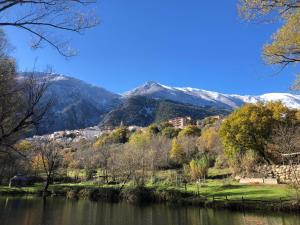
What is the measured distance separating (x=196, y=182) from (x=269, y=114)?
15.4m

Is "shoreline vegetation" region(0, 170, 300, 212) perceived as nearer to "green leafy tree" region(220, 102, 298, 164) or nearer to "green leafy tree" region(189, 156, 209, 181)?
"green leafy tree" region(189, 156, 209, 181)

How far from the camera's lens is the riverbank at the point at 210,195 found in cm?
2856

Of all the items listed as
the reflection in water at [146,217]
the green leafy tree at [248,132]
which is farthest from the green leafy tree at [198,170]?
the reflection in water at [146,217]

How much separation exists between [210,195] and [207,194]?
0.78m

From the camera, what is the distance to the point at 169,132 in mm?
90188

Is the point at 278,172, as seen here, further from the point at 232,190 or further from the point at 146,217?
the point at 146,217

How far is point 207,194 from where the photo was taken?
3572 cm

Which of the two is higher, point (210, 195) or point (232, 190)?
point (232, 190)

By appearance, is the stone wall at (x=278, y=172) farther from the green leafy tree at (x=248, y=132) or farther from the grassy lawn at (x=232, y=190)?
the green leafy tree at (x=248, y=132)

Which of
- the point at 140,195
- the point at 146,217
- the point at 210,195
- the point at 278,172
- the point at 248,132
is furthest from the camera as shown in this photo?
the point at 248,132

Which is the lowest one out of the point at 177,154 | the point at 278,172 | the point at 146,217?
the point at 146,217

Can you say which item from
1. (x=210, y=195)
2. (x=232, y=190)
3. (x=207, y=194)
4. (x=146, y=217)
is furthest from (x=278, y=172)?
(x=146, y=217)

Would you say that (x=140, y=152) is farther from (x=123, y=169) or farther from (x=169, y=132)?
(x=169, y=132)

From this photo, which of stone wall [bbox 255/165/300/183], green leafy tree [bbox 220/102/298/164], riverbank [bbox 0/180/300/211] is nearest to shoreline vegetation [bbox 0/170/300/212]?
riverbank [bbox 0/180/300/211]
